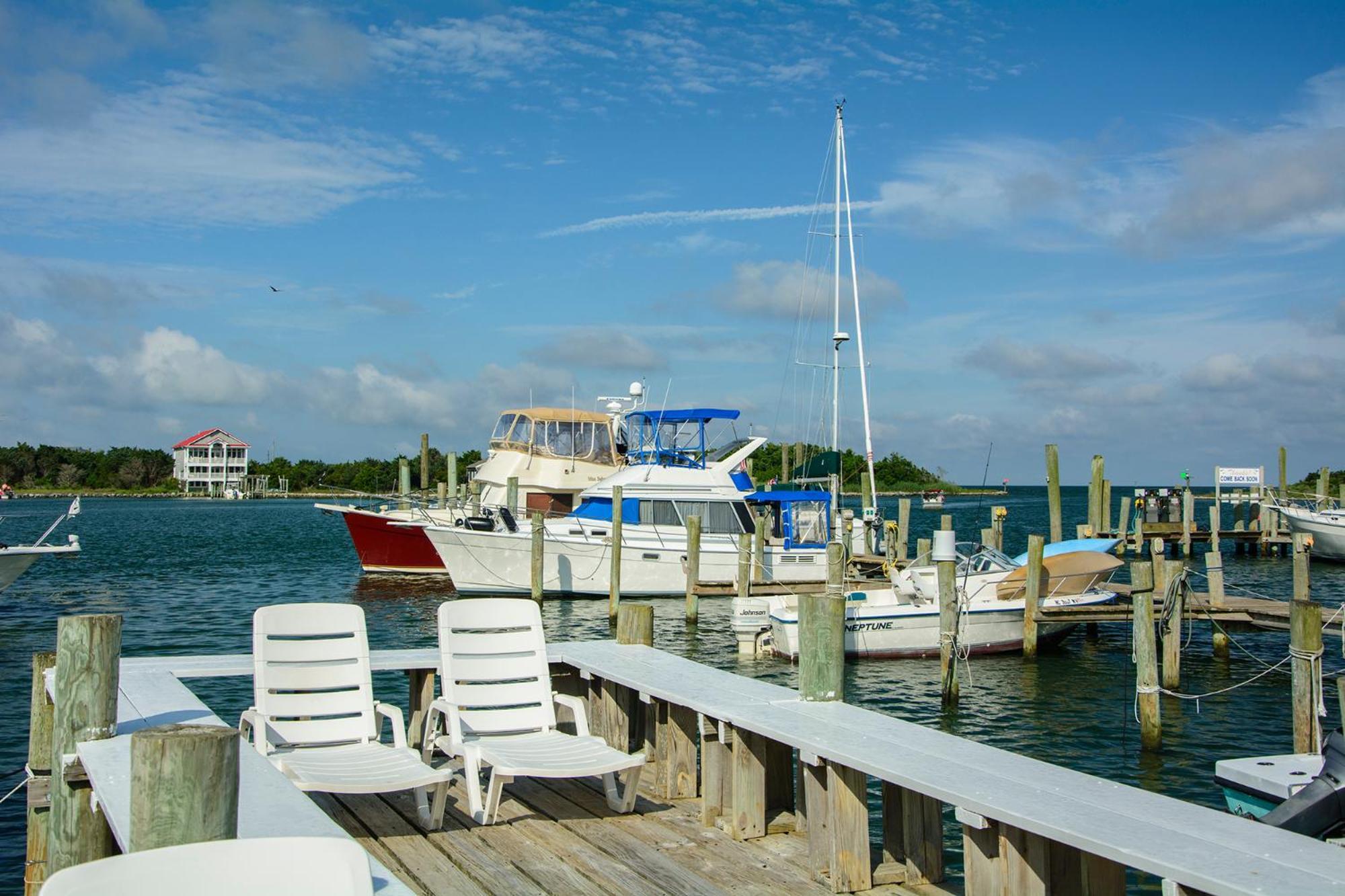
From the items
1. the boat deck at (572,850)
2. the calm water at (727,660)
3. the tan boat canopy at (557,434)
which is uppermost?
the tan boat canopy at (557,434)

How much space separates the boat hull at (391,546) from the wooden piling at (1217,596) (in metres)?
17.5

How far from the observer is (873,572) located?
79.9ft

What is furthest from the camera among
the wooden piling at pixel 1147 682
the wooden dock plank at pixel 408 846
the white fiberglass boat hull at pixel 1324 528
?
the white fiberglass boat hull at pixel 1324 528

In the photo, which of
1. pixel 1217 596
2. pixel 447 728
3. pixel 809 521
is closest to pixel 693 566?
pixel 809 521

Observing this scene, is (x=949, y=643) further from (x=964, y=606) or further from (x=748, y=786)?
(x=748, y=786)

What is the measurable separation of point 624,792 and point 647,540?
18112 millimetres

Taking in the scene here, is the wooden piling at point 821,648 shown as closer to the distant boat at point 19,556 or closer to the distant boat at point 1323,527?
the distant boat at point 19,556

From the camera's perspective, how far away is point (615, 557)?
21.6 m

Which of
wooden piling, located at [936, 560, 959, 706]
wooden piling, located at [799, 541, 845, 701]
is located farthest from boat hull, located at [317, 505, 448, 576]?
wooden piling, located at [799, 541, 845, 701]

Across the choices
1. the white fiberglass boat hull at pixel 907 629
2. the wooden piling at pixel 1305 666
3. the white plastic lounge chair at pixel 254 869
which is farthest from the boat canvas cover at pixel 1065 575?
the white plastic lounge chair at pixel 254 869

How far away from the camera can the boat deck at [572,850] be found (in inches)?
201

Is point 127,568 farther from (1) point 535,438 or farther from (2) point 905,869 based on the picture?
Result: (2) point 905,869

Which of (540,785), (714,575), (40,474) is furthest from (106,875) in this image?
(40,474)

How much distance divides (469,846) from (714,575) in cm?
1866
